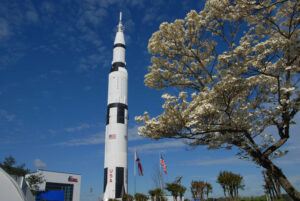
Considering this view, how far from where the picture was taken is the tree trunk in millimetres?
9898

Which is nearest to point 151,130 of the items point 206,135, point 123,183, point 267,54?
point 206,135

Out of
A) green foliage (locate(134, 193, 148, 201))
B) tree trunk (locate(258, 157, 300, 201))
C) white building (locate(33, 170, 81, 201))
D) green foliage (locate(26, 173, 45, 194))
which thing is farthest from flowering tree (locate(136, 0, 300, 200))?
white building (locate(33, 170, 81, 201))

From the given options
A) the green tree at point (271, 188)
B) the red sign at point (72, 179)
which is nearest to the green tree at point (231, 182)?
the green tree at point (271, 188)

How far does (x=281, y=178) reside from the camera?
10195 millimetres

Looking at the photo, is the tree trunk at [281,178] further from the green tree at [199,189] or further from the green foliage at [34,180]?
the green foliage at [34,180]

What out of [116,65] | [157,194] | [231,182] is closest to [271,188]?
[231,182]

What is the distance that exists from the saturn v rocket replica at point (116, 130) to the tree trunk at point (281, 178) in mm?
28708

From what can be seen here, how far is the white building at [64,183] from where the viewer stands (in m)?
62.5

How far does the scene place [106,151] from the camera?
39.2m

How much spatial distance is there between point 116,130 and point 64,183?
33070 mm

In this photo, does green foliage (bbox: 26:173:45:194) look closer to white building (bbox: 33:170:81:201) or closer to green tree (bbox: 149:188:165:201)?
white building (bbox: 33:170:81:201)

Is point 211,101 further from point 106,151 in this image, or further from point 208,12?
point 106,151

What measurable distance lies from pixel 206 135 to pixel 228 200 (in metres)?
27.5

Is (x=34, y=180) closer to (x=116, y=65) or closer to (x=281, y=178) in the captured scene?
(x=116, y=65)
